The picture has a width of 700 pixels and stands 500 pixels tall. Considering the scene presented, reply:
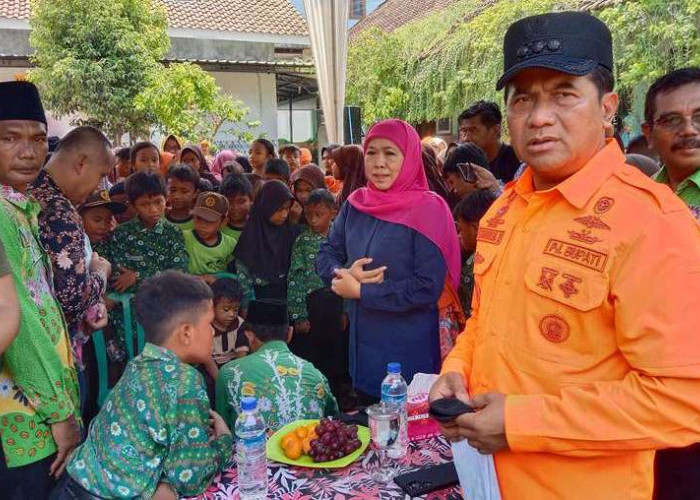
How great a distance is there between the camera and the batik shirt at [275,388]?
230 centimetres

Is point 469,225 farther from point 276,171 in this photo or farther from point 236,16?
point 236,16

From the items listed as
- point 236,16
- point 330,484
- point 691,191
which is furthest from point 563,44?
point 236,16

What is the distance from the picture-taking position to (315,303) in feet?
12.6

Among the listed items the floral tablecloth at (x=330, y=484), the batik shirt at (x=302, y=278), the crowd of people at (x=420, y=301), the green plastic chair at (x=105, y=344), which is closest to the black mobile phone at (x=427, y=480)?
the floral tablecloth at (x=330, y=484)

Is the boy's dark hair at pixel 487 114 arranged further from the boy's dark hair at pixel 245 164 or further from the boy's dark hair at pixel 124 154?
the boy's dark hair at pixel 124 154

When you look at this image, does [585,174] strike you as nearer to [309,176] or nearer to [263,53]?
[309,176]

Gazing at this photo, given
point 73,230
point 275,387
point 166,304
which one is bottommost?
point 275,387

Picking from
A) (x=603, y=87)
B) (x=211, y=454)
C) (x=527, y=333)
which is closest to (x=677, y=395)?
(x=527, y=333)

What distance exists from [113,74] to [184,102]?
1.77 m

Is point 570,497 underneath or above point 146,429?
above

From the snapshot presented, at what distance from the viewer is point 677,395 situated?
0.91 m

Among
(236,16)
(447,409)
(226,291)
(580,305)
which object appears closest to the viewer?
(580,305)

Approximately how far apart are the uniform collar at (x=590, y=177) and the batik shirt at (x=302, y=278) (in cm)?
278

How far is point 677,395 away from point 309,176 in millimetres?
3902
